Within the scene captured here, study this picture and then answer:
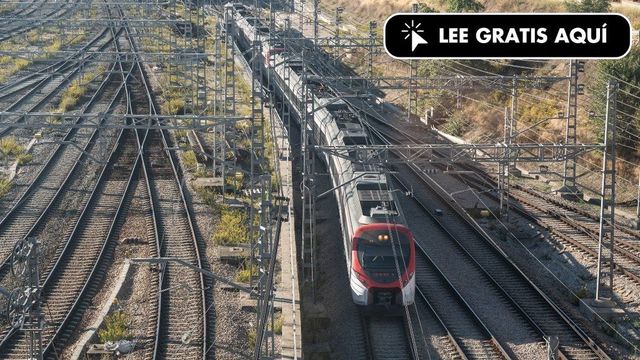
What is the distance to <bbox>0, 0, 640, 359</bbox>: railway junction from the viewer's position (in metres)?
17.0

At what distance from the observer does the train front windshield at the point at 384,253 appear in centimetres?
1791

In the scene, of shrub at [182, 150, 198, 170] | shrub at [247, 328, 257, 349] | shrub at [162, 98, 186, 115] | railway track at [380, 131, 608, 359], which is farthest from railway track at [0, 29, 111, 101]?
shrub at [247, 328, 257, 349]

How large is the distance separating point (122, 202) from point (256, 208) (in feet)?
12.5

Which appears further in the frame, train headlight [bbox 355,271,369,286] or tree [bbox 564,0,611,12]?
tree [bbox 564,0,611,12]

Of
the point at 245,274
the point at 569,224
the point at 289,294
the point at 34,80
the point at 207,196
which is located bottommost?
the point at 289,294

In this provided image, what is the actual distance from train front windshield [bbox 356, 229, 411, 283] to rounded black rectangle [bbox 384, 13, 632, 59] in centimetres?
765

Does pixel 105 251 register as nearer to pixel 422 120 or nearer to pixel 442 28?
pixel 442 28

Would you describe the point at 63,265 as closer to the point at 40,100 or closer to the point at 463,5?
the point at 40,100

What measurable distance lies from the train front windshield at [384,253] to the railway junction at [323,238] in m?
0.03

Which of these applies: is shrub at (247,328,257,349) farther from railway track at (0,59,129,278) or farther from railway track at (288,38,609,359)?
railway track at (0,59,129,278)

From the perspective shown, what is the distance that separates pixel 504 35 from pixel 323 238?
1377 cm

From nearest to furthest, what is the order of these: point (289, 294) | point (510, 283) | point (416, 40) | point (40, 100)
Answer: point (416, 40), point (289, 294), point (510, 283), point (40, 100)

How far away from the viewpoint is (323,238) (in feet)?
77.7

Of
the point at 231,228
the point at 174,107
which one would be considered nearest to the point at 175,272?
the point at 231,228
